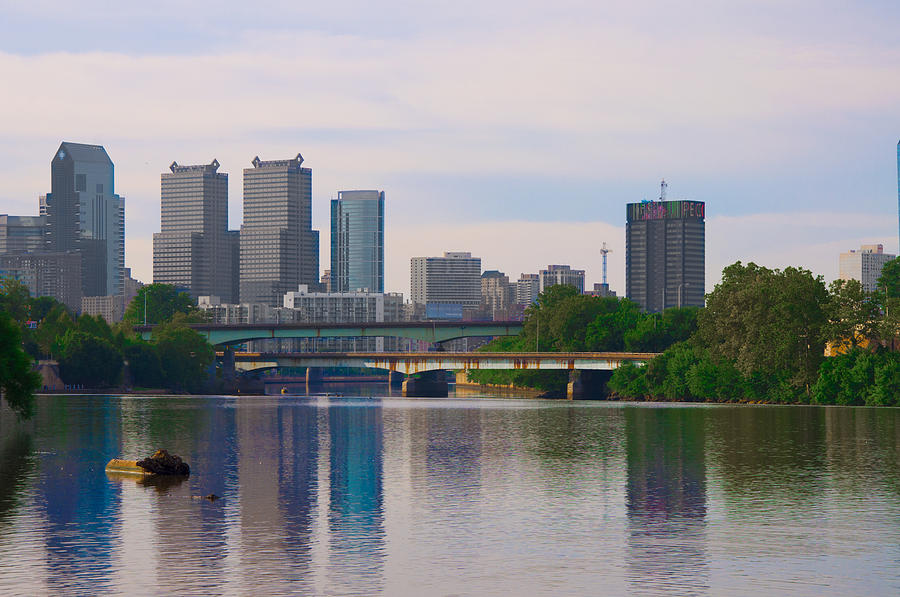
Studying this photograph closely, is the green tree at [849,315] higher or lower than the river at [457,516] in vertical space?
higher

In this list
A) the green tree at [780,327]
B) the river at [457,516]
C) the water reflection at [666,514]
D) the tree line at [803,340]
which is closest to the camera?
the river at [457,516]

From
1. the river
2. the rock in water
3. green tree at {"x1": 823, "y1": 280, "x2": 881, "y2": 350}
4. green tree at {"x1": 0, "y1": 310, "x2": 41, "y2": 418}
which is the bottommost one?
the river

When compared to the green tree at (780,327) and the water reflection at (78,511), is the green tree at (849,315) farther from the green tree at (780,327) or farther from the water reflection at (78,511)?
the water reflection at (78,511)

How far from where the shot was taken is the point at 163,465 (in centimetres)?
6600

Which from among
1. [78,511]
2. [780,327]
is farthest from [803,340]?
[78,511]

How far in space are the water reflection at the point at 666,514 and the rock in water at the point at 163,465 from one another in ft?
77.8

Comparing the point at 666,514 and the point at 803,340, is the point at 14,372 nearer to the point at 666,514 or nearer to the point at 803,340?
the point at 666,514

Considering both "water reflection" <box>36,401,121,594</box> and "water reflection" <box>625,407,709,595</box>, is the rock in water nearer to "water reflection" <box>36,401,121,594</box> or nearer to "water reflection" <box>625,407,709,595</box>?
"water reflection" <box>36,401,121,594</box>

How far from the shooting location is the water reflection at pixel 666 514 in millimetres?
37906

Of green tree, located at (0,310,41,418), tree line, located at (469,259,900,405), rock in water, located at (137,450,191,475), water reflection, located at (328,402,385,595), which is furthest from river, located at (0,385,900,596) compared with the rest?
tree line, located at (469,259,900,405)

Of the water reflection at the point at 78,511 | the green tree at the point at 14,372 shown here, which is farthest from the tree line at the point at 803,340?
the green tree at the point at 14,372

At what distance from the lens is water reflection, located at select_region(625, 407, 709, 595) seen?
3791 centimetres

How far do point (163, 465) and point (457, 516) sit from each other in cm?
2128

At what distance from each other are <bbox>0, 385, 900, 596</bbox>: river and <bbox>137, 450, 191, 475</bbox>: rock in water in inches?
71.1
